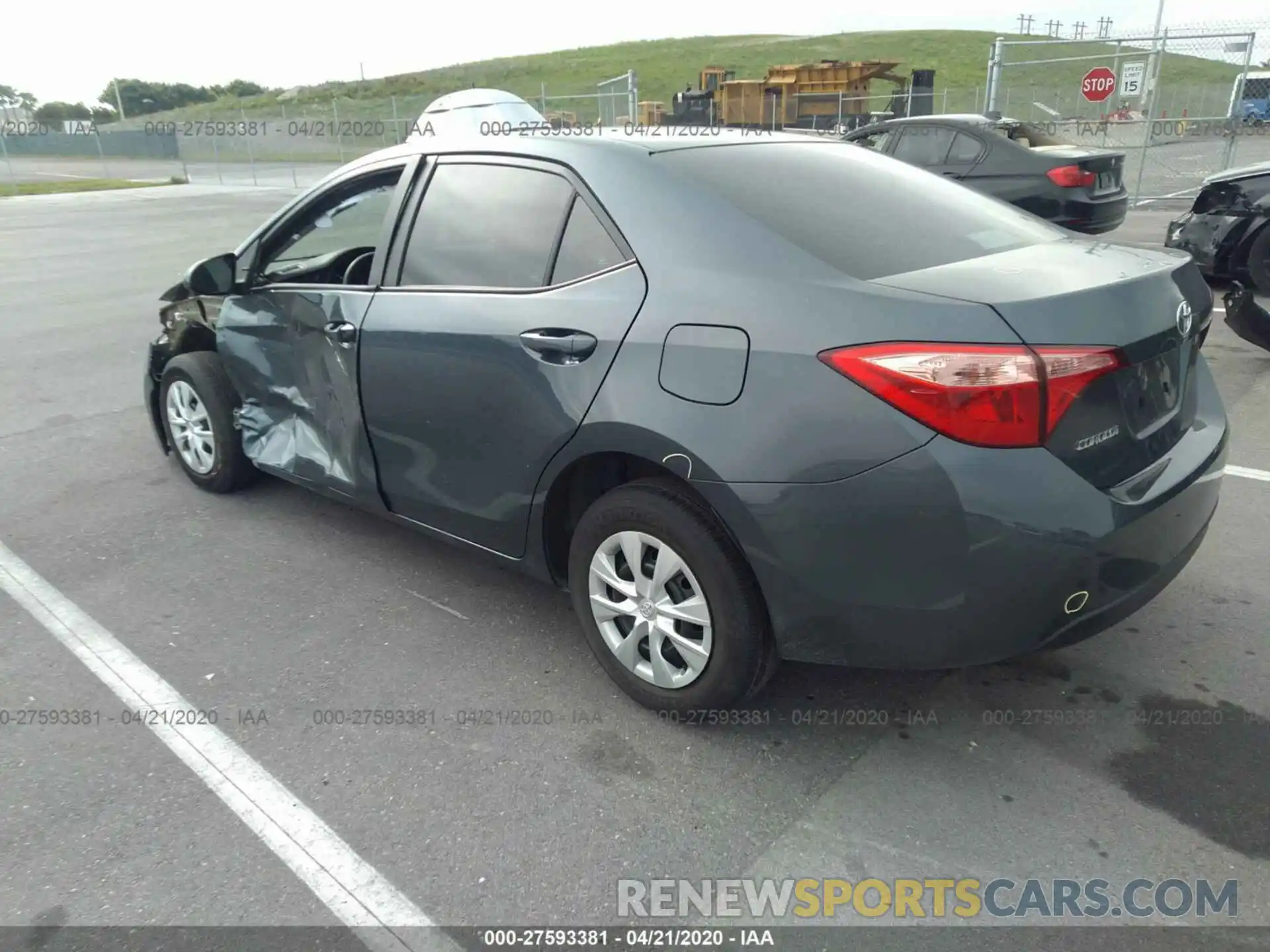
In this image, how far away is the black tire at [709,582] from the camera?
255cm

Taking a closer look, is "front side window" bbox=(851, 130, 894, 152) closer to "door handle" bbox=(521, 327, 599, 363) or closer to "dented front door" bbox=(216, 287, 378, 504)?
"dented front door" bbox=(216, 287, 378, 504)

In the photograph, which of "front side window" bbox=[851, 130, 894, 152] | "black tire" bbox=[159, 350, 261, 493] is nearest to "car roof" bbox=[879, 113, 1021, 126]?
"front side window" bbox=[851, 130, 894, 152]

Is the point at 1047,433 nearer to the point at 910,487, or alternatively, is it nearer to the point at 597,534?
the point at 910,487

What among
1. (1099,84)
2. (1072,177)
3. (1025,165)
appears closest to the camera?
(1072,177)

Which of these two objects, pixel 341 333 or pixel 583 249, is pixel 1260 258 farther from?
pixel 341 333

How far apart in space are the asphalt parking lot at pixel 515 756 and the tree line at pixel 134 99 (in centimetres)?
9151

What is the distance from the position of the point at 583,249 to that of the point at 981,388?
1254 mm

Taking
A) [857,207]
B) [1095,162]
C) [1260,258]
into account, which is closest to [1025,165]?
[1095,162]

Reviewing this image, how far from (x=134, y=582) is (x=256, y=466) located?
718mm

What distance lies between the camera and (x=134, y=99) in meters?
92.3

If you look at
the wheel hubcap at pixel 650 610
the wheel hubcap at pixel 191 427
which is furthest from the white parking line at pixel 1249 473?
the wheel hubcap at pixel 191 427

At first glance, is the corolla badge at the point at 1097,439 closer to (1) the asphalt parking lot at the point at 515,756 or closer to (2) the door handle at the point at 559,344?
(1) the asphalt parking lot at the point at 515,756

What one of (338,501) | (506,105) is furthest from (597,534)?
(506,105)

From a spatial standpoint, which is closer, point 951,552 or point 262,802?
point 951,552
